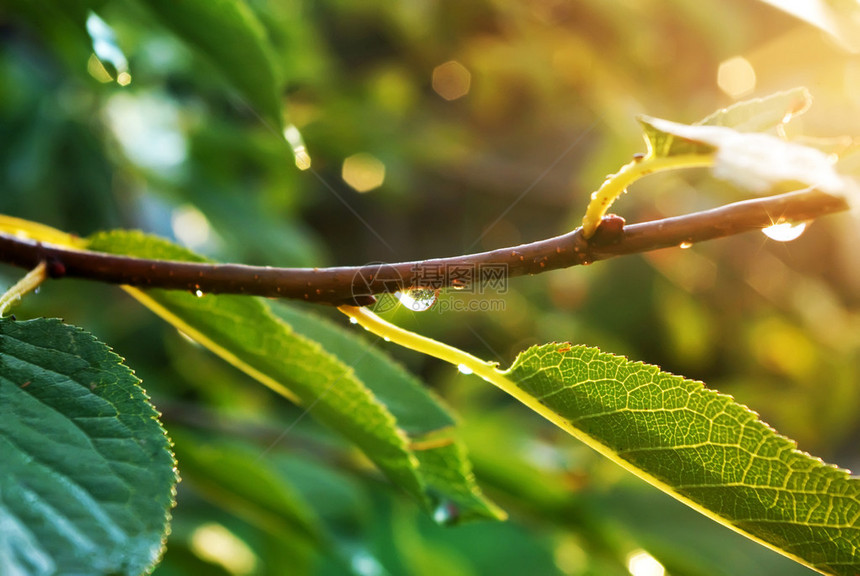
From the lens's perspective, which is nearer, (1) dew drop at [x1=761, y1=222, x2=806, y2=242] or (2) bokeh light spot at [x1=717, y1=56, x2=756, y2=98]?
(1) dew drop at [x1=761, y1=222, x2=806, y2=242]

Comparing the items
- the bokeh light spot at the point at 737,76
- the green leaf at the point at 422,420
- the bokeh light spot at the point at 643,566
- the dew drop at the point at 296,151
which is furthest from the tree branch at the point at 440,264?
the bokeh light spot at the point at 737,76

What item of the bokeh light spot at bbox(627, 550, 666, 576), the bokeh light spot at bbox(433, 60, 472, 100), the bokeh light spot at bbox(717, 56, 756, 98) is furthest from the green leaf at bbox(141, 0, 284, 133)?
the bokeh light spot at bbox(717, 56, 756, 98)

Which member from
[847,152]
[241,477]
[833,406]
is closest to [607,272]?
[833,406]

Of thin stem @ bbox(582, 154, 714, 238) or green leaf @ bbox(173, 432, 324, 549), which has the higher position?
thin stem @ bbox(582, 154, 714, 238)

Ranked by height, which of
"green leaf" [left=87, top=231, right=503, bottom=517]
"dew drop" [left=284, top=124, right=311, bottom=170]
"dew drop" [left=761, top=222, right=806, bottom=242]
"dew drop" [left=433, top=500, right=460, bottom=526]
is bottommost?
"dew drop" [left=433, top=500, right=460, bottom=526]

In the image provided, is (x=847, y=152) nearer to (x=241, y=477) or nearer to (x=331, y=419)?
(x=331, y=419)

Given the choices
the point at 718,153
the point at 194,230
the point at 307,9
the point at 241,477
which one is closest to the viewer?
the point at 718,153

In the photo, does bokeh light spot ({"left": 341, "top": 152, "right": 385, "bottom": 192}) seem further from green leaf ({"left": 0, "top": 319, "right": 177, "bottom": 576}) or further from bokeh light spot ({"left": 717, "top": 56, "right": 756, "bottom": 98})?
green leaf ({"left": 0, "top": 319, "right": 177, "bottom": 576})
